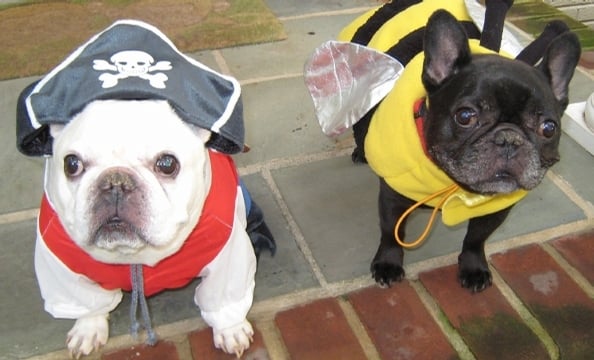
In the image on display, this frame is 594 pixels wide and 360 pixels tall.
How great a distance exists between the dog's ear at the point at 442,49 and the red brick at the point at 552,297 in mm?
613

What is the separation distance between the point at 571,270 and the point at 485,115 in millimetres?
640

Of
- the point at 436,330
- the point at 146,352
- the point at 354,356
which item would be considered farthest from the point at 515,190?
the point at 146,352

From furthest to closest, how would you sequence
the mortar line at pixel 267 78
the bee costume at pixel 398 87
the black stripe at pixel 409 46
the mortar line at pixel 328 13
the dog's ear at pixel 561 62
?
1. the mortar line at pixel 328 13
2. the mortar line at pixel 267 78
3. the black stripe at pixel 409 46
4. the bee costume at pixel 398 87
5. the dog's ear at pixel 561 62

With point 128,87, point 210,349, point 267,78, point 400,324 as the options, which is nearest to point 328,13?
point 267,78

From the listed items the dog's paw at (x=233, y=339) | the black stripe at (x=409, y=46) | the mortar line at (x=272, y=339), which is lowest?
the mortar line at (x=272, y=339)

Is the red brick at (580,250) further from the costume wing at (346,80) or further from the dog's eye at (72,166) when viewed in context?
the dog's eye at (72,166)

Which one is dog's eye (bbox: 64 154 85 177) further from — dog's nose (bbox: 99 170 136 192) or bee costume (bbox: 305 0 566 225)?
bee costume (bbox: 305 0 566 225)

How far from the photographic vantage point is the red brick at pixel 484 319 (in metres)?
1.70

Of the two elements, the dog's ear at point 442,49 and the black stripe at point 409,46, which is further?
the black stripe at point 409,46

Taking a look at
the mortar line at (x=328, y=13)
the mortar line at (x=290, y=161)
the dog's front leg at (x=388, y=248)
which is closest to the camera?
the dog's front leg at (x=388, y=248)

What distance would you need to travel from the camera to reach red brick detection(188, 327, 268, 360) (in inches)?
66.7

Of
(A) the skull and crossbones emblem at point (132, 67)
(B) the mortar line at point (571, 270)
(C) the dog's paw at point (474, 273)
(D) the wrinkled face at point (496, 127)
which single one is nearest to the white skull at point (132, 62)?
(A) the skull and crossbones emblem at point (132, 67)

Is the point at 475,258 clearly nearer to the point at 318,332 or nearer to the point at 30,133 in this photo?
the point at 318,332

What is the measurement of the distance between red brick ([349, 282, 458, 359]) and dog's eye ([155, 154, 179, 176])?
70cm
